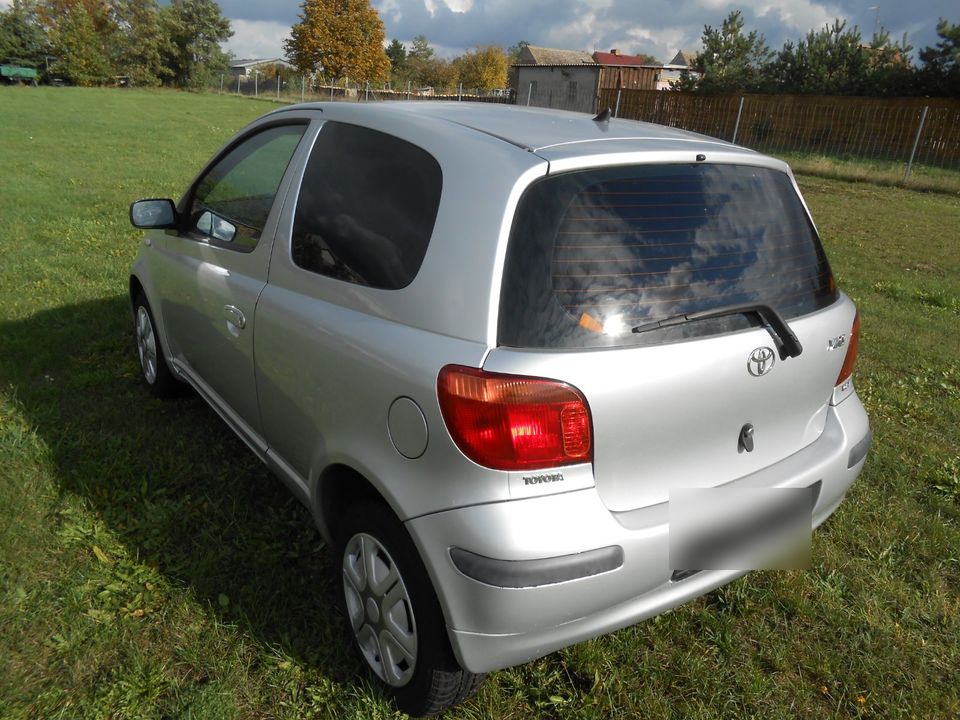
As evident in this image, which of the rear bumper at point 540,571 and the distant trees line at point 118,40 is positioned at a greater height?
the distant trees line at point 118,40

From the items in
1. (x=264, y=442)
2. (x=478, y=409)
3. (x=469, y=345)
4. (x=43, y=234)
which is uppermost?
(x=469, y=345)

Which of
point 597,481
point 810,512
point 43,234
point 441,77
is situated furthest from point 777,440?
point 441,77

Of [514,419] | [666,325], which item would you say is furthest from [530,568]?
[666,325]

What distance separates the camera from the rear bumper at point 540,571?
1.83m

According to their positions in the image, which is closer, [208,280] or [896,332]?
[208,280]

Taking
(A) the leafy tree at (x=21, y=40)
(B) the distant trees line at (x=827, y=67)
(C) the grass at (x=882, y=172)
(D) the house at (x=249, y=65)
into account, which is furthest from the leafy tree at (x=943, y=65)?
(D) the house at (x=249, y=65)

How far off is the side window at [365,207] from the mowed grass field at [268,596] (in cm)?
129

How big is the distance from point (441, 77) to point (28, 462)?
298 feet

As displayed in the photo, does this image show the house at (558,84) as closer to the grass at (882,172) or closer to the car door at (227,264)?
the grass at (882,172)

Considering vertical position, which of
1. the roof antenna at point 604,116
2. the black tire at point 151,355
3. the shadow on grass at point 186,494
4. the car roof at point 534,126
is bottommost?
the shadow on grass at point 186,494

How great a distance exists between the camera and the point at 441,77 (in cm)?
8788

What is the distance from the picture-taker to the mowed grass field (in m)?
2.39

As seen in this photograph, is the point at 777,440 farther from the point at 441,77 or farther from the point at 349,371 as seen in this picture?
the point at 441,77

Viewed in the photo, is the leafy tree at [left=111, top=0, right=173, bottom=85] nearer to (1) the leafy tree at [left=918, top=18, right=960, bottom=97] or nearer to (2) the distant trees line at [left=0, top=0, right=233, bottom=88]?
(2) the distant trees line at [left=0, top=0, right=233, bottom=88]
